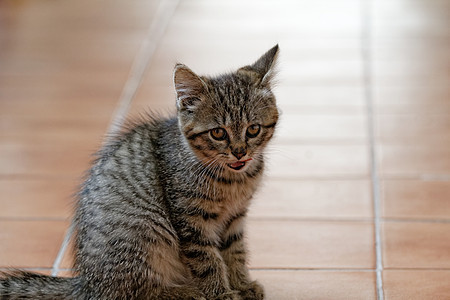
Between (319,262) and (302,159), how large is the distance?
2.48 feet

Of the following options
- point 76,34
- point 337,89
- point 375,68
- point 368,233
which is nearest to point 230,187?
point 368,233

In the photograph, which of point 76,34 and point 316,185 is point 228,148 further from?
point 76,34

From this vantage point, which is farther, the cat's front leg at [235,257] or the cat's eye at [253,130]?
the cat's front leg at [235,257]

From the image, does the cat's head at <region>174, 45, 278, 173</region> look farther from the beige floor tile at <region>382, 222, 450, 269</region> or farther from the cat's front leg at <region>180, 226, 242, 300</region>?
the beige floor tile at <region>382, 222, 450, 269</region>

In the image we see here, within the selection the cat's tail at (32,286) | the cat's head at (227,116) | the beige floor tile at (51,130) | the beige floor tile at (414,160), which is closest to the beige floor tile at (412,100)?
the beige floor tile at (414,160)

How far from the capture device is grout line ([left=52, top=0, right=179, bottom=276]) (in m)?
3.46

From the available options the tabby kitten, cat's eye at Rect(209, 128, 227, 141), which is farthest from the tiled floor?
cat's eye at Rect(209, 128, 227, 141)

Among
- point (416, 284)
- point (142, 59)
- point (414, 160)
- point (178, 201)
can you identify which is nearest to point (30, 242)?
point (178, 201)

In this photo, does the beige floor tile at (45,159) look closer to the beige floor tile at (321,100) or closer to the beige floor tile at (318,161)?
the beige floor tile at (318,161)

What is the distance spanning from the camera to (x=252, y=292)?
2.33m

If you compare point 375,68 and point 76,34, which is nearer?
point 375,68

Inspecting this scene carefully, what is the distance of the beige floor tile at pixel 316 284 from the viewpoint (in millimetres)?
2346

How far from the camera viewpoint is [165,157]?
7.51 ft

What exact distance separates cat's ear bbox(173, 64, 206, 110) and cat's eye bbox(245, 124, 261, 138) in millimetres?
177
